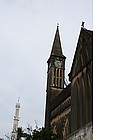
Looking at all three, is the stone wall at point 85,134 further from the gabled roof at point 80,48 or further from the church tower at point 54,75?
the church tower at point 54,75

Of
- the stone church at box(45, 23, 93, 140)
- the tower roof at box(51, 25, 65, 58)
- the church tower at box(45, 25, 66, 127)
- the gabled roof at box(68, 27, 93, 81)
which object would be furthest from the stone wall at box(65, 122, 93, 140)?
the tower roof at box(51, 25, 65, 58)

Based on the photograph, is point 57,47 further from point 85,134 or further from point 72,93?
point 85,134

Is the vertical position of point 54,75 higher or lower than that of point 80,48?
higher

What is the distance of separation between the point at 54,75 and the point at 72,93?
35.3 feet

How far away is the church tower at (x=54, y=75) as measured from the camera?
914 inches

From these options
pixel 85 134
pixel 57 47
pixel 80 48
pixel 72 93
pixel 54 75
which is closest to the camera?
pixel 85 134

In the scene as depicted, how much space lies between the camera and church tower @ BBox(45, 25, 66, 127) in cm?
2322

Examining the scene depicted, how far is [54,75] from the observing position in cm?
2362

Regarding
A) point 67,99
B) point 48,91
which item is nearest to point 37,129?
point 67,99

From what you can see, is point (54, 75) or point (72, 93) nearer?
point (72, 93)

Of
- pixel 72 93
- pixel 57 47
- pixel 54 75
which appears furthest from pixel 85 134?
pixel 57 47

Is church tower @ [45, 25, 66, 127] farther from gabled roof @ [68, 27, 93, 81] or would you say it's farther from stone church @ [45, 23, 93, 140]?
gabled roof @ [68, 27, 93, 81]

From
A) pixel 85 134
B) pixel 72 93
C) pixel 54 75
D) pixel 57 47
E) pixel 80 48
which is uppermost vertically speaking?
pixel 57 47

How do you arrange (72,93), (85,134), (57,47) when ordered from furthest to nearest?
(57,47)
(72,93)
(85,134)
